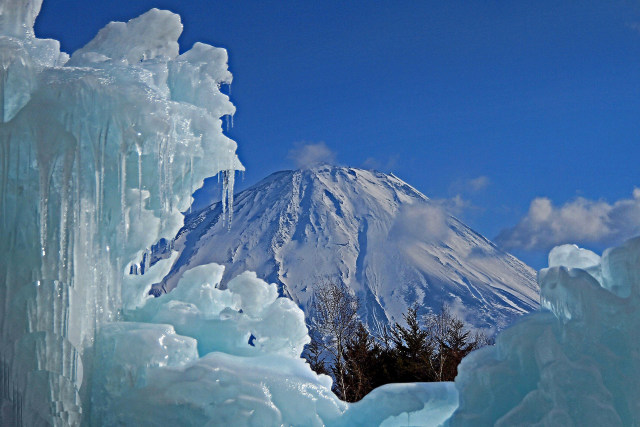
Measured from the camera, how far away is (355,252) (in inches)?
5118

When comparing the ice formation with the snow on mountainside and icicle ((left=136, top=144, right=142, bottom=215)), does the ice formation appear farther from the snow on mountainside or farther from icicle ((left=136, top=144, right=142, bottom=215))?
the snow on mountainside

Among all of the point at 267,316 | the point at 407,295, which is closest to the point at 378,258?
the point at 407,295

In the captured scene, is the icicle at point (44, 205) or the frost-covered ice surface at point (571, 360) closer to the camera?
the frost-covered ice surface at point (571, 360)

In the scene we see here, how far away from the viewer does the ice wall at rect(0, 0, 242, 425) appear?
8.69 m

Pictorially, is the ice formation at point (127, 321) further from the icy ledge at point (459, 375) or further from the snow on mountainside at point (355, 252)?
the snow on mountainside at point (355, 252)

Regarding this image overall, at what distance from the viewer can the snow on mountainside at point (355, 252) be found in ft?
381

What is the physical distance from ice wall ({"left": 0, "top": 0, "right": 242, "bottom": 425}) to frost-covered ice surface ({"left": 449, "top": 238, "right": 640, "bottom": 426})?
461 cm

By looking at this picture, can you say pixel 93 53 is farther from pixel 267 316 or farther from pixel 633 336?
pixel 633 336

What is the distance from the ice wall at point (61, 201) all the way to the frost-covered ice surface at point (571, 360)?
461 cm

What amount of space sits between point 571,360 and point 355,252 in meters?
122

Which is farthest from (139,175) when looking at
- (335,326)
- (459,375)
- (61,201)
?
(335,326)

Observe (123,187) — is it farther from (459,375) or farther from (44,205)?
(459,375)

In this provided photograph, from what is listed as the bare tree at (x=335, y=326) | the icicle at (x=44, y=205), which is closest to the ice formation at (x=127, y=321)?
the icicle at (x=44, y=205)

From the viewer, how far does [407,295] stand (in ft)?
390
